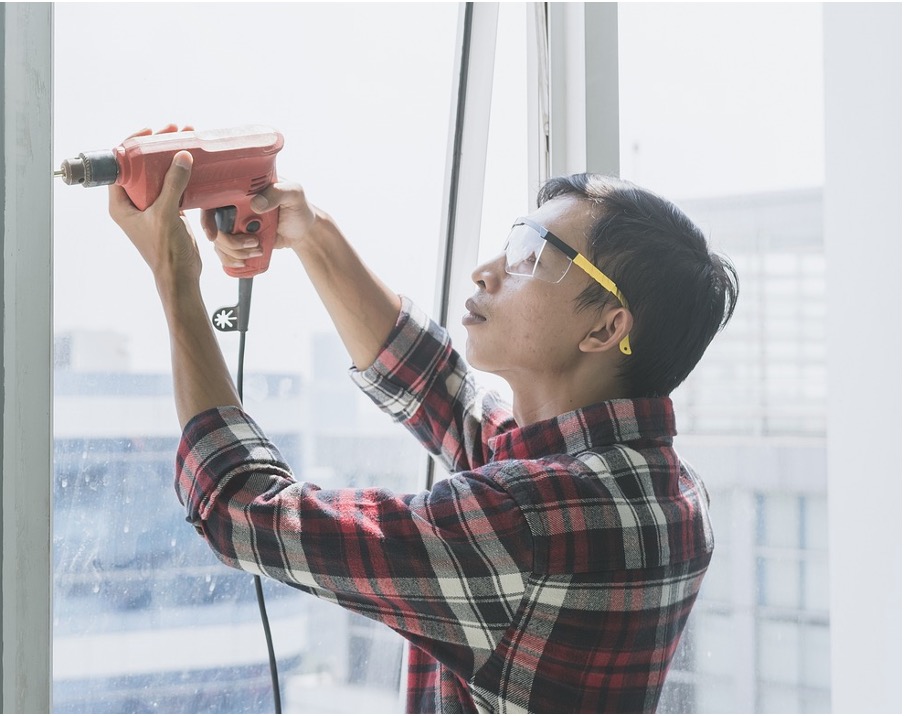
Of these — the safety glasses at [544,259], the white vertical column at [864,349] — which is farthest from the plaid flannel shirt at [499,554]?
the white vertical column at [864,349]

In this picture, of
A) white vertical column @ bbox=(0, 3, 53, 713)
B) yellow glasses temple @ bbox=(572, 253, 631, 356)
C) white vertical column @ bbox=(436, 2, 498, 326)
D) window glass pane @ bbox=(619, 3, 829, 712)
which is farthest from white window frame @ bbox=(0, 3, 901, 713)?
white vertical column @ bbox=(0, 3, 53, 713)

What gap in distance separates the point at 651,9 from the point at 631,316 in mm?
905

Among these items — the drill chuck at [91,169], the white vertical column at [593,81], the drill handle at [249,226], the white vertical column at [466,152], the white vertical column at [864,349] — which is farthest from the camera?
the white vertical column at [466,152]

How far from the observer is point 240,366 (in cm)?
130

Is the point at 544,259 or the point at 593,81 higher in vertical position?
the point at 593,81

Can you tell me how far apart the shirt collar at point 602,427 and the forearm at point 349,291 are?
0.35 m

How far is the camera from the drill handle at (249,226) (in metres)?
1.15

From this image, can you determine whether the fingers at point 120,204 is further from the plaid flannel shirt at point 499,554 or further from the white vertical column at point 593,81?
the white vertical column at point 593,81

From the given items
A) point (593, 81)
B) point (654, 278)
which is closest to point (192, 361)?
point (654, 278)

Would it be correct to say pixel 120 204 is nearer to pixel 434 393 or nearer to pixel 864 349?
pixel 434 393

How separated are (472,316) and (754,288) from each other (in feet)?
2.64

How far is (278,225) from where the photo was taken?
127cm

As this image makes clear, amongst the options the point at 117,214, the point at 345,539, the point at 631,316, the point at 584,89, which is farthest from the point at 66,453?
the point at 584,89

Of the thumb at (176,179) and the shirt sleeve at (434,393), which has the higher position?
the thumb at (176,179)
